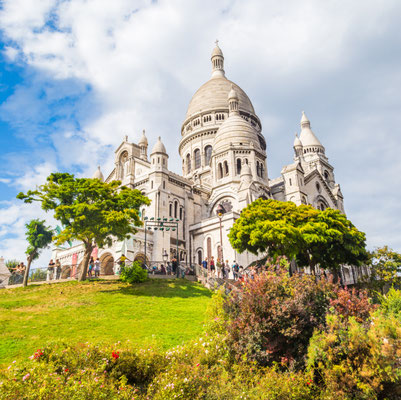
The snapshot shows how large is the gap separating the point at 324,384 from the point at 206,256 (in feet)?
95.2

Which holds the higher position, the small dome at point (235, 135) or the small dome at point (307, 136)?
the small dome at point (307, 136)

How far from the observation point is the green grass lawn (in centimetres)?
1289

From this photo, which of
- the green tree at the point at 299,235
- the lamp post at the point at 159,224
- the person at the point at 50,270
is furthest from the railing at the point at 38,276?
the green tree at the point at 299,235

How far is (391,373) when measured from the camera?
8.38 m

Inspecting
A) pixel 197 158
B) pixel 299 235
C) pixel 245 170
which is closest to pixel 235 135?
pixel 245 170

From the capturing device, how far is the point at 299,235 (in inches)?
1025

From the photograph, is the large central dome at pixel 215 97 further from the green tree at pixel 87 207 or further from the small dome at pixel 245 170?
the green tree at pixel 87 207

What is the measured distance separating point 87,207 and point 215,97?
44.4 m

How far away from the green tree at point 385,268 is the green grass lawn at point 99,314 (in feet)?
46.4

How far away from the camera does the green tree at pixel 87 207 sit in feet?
76.2

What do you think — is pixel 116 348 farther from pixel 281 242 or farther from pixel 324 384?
pixel 281 242

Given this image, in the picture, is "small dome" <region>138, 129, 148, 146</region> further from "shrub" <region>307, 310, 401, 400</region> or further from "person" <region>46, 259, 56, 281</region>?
"shrub" <region>307, 310, 401, 400</region>

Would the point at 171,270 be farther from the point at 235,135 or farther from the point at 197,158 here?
the point at 197,158

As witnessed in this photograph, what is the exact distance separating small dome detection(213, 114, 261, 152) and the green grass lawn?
2665cm
